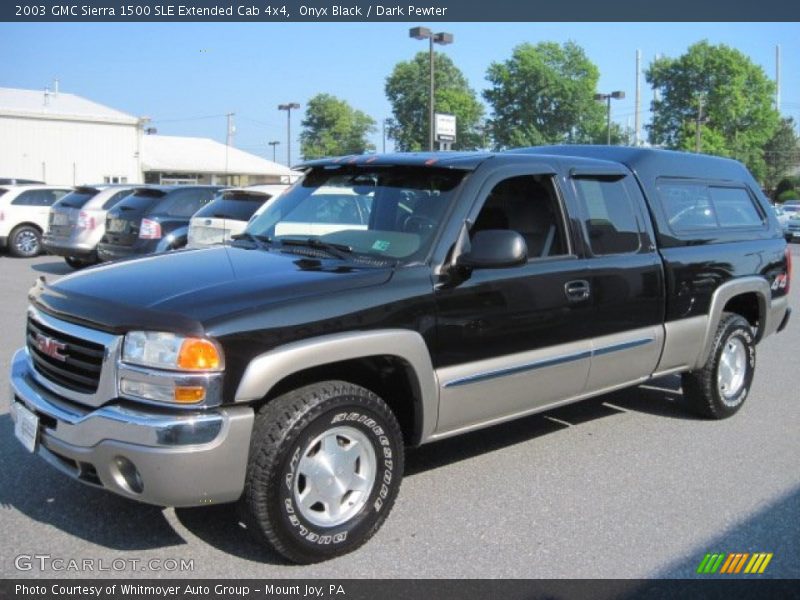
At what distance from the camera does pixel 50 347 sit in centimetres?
362

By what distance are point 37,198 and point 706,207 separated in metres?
15.6

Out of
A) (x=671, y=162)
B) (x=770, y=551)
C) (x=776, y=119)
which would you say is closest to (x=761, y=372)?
(x=671, y=162)

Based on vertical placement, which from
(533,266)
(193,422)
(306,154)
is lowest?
(193,422)

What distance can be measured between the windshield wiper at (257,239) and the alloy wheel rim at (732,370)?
3541 mm

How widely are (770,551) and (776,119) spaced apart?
7902 cm

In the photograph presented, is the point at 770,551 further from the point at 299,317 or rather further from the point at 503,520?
the point at 299,317

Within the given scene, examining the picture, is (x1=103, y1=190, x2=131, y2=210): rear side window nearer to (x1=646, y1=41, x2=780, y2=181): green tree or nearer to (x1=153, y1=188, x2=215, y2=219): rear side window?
(x1=153, y1=188, x2=215, y2=219): rear side window

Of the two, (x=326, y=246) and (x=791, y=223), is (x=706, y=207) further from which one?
(x=791, y=223)

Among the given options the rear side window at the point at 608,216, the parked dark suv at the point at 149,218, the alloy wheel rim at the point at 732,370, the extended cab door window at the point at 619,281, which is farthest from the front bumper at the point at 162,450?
the parked dark suv at the point at 149,218

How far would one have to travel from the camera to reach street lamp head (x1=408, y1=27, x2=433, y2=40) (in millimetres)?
27875

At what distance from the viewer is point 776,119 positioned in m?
73.2

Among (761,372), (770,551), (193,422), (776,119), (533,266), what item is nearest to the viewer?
(193,422)

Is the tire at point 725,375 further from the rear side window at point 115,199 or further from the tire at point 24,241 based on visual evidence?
the tire at point 24,241

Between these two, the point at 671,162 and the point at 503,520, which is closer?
the point at 503,520
